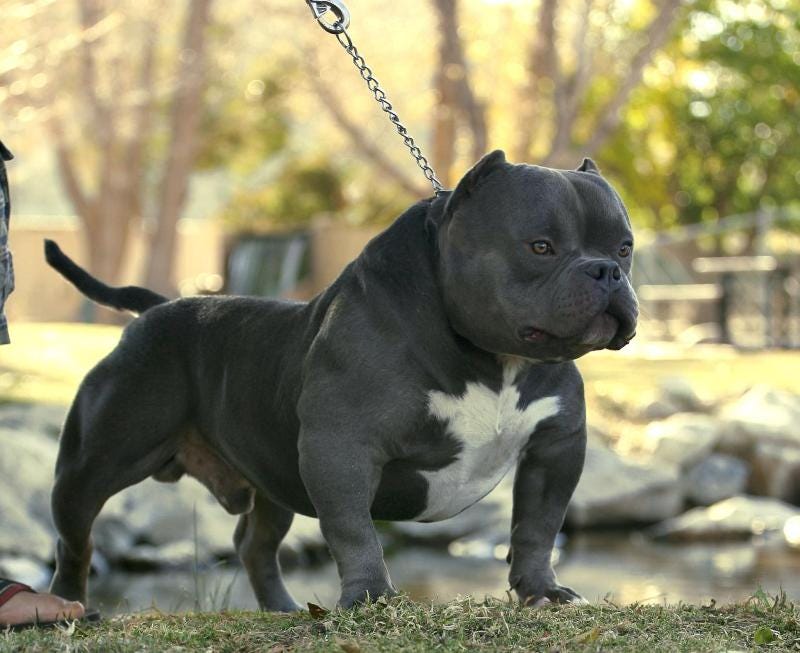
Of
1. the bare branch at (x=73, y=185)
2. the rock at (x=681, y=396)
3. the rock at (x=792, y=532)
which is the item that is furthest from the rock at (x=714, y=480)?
the bare branch at (x=73, y=185)

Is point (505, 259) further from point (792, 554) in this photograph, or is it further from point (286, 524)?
point (792, 554)

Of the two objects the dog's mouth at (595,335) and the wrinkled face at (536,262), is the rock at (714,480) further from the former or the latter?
the dog's mouth at (595,335)

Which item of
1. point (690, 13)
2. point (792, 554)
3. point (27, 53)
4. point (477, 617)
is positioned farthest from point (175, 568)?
point (690, 13)

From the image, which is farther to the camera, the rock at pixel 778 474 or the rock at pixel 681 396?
the rock at pixel 681 396

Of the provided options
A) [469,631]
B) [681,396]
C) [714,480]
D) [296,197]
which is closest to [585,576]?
[714,480]

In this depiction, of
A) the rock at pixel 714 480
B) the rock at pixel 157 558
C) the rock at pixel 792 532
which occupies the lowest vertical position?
the rock at pixel 157 558

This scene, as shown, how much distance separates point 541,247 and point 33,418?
736 centimetres

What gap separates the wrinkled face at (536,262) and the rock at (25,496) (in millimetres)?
5630

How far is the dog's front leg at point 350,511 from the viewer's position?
351 centimetres

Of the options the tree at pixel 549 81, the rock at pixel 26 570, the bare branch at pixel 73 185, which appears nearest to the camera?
the rock at pixel 26 570

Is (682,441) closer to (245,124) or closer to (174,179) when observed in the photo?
(174,179)

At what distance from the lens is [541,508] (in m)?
3.82

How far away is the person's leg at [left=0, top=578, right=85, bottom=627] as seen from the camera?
4.00m

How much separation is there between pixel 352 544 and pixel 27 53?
11.6 metres
